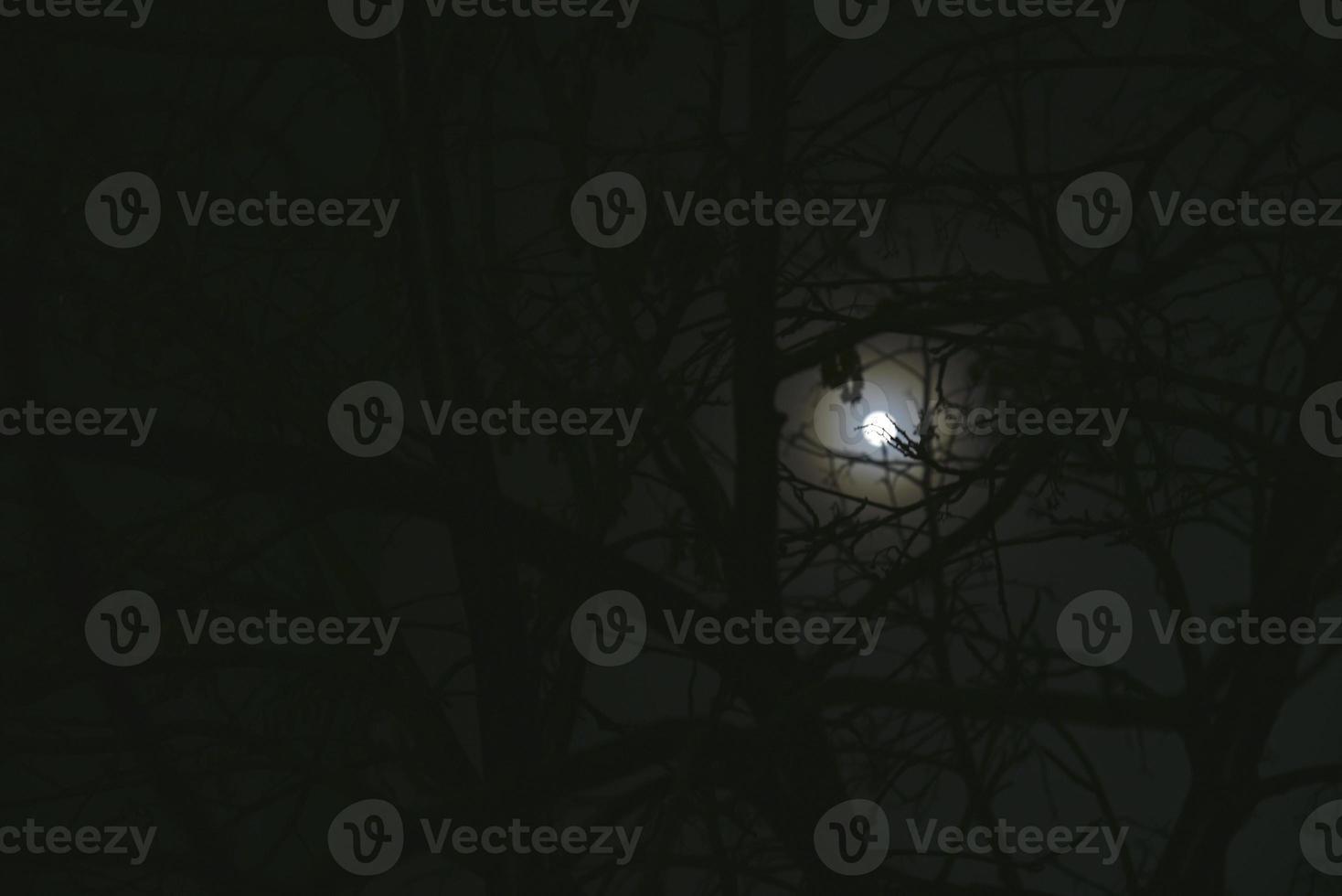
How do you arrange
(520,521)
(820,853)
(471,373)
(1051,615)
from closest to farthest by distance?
(520,521) < (820,853) < (471,373) < (1051,615)

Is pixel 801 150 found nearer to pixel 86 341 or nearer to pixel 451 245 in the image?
pixel 451 245

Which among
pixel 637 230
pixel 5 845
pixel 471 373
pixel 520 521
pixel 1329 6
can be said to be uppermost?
pixel 1329 6

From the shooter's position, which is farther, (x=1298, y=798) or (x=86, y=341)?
(x=1298, y=798)

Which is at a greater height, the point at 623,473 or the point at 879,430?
the point at 879,430

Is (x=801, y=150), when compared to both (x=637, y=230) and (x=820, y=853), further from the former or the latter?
Result: (x=820, y=853)

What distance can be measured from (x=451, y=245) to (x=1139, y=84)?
10.4 ft

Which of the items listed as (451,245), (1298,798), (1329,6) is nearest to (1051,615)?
(1298,798)

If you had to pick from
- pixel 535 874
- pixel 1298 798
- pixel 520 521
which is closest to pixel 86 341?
pixel 520 521

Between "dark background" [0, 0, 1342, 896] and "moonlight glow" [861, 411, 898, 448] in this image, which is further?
"moonlight glow" [861, 411, 898, 448]

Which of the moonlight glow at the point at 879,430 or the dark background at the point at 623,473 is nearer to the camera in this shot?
the dark background at the point at 623,473

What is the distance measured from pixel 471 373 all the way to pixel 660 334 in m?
0.29

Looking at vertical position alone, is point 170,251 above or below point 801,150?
below

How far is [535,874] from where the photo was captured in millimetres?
1332

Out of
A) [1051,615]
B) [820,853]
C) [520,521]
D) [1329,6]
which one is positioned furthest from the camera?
[1051,615]
